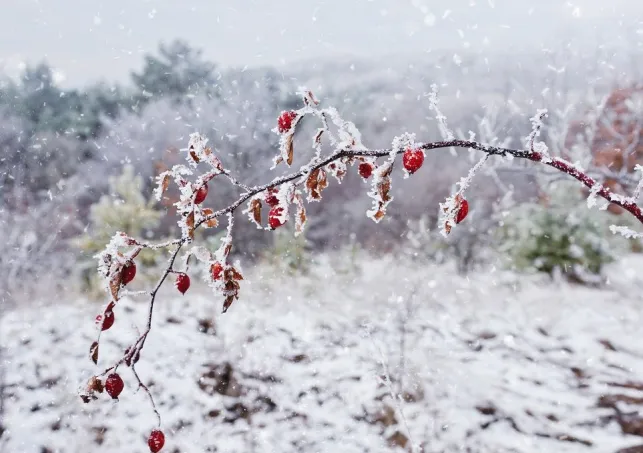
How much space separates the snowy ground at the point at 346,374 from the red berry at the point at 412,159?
281 centimetres

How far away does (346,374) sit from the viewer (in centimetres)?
577

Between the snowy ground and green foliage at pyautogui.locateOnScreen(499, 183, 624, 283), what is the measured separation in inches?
20.7

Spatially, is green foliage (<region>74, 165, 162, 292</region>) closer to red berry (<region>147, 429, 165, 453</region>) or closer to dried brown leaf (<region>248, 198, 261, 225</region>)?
red berry (<region>147, 429, 165, 453</region>)

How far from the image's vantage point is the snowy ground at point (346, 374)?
4.70 meters

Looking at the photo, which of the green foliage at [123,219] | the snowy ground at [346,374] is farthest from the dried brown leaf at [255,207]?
the green foliage at [123,219]

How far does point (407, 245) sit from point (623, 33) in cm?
790

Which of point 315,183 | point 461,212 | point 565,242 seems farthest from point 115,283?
point 565,242

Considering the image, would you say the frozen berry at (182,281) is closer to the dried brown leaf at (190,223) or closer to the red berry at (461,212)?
the dried brown leaf at (190,223)

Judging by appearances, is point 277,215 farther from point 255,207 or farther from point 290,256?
point 290,256

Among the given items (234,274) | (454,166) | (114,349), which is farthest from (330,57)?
(234,274)

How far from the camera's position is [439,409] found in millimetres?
4957

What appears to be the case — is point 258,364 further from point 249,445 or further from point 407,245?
point 407,245

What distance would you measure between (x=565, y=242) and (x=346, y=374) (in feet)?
17.4

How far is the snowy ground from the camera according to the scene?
4.70 m
